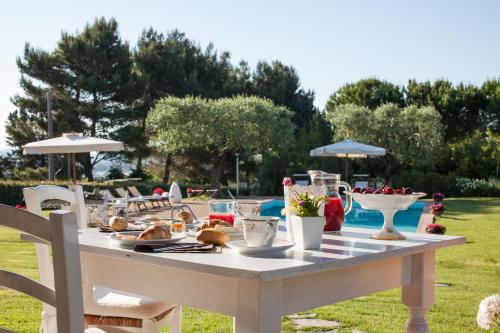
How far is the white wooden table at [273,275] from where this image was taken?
1708 millimetres

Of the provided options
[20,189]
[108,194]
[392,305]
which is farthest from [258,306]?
[20,189]

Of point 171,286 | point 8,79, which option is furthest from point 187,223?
point 8,79

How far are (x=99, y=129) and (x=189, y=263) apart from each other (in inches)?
1066

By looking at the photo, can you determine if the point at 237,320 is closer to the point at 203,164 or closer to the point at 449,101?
the point at 203,164

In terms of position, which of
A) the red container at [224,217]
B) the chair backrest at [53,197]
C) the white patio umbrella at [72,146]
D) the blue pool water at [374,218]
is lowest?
the blue pool water at [374,218]

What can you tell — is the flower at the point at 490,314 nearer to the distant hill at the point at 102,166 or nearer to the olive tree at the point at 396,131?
the olive tree at the point at 396,131

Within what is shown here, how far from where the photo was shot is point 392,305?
4934 mm

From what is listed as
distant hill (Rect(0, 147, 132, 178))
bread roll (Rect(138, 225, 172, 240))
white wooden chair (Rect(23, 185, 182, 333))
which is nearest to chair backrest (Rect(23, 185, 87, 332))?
A: white wooden chair (Rect(23, 185, 182, 333))

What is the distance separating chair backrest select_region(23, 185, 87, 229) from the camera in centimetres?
258

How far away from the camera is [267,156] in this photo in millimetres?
22891

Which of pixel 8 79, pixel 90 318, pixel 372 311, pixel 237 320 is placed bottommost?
pixel 372 311

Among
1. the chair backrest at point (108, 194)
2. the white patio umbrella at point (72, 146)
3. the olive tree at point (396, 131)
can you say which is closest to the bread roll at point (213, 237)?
the chair backrest at point (108, 194)

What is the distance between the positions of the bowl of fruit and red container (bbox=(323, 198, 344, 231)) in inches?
5.0

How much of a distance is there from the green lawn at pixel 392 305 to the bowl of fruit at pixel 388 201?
6.08 ft
